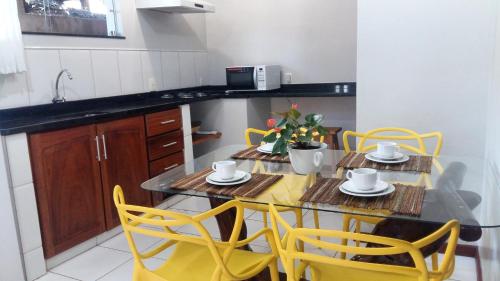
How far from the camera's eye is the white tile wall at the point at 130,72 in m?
3.54

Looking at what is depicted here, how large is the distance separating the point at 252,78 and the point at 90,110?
5.72ft

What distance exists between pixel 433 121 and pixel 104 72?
259cm

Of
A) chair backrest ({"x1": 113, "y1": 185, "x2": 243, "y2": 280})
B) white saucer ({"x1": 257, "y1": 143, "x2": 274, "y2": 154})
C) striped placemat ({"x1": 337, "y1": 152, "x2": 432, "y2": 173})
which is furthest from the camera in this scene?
white saucer ({"x1": 257, "y1": 143, "x2": 274, "y2": 154})

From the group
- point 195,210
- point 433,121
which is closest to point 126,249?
point 195,210

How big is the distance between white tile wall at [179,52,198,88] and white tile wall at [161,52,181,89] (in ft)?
0.26

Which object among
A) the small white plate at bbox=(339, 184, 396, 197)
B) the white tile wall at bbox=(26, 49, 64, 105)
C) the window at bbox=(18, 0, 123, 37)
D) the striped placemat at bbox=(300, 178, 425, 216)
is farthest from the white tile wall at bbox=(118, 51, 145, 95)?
the small white plate at bbox=(339, 184, 396, 197)

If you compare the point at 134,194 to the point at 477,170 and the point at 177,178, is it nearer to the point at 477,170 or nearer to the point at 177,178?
the point at 177,178

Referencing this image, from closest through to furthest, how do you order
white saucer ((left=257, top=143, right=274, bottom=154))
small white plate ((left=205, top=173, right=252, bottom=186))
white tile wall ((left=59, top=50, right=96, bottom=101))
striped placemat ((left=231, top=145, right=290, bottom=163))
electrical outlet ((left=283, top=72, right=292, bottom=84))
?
small white plate ((left=205, top=173, right=252, bottom=186)), striped placemat ((left=231, top=145, right=290, bottom=163)), white saucer ((left=257, top=143, right=274, bottom=154)), white tile wall ((left=59, top=50, right=96, bottom=101)), electrical outlet ((left=283, top=72, right=292, bottom=84))

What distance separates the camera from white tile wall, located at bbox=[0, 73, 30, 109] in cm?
257

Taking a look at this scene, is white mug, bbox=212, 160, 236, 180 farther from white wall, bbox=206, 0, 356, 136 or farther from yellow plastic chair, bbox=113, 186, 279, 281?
white wall, bbox=206, 0, 356, 136

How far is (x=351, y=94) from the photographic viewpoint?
3793 mm

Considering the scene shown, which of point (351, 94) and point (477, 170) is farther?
point (351, 94)

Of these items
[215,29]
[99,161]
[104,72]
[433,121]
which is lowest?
[99,161]

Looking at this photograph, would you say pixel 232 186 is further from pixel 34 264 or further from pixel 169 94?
pixel 169 94
